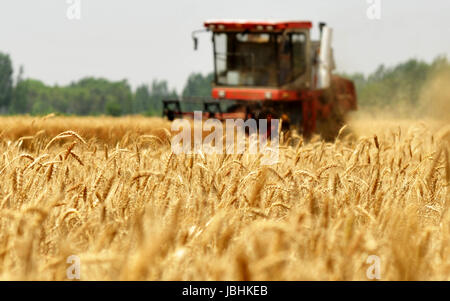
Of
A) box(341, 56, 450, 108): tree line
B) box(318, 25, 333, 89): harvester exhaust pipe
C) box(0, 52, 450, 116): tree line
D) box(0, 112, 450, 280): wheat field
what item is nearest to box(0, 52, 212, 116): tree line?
box(0, 52, 450, 116): tree line

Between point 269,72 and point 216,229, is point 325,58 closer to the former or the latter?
point 269,72

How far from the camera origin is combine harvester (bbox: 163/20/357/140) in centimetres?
1322

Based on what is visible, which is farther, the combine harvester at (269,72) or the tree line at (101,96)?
the tree line at (101,96)

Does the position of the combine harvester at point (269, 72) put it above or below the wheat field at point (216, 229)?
above

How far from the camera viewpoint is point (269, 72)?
13508 millimetres

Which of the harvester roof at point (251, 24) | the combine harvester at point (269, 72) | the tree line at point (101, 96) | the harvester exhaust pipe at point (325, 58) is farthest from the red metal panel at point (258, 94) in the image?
the tree line at point (101, 96)

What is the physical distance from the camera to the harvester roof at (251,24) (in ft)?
43.1

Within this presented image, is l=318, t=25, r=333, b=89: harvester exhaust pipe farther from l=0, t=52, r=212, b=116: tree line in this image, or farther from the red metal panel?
l=0, t=52, r=212, b=116: tree line

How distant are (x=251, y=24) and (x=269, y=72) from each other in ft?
3.35

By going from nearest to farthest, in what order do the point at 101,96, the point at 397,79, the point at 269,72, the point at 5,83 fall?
1. the point at 269,72
2. the point at 397,79
3. the point at 5,83
4. the point at 101,96

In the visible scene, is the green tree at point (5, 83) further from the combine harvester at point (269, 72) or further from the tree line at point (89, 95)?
the combine harvester at point (269, 72)

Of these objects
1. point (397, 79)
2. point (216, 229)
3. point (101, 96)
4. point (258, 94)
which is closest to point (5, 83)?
point (101, 96)

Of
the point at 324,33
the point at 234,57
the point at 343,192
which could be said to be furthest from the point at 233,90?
the point at 343,192
